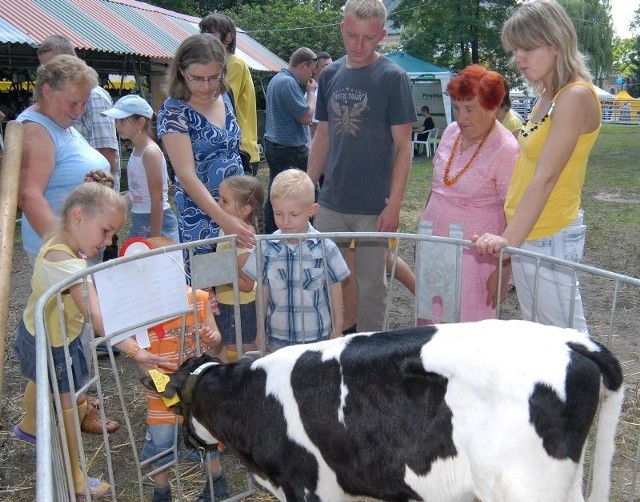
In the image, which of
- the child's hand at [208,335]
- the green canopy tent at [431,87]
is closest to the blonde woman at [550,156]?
the child's hand at [208,335]

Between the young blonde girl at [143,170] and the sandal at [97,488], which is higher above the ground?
the young blonde girl at [143,170]

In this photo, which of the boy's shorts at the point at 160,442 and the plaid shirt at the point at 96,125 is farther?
the plaid shirt at the point at 96,125

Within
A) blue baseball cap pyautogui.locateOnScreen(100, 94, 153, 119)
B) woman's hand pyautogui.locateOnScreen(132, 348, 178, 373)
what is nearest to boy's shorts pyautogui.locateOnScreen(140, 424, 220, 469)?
woman's hand pyautogui.locateOnScreen(132, 348, 178, 373)

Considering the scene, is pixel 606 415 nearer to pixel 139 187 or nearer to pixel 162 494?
pixel 162 494

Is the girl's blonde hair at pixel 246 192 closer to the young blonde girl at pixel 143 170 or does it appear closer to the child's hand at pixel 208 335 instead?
the child's hand at pixel 208 335

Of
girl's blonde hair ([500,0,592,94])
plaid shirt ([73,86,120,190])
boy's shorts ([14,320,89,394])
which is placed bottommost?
boy's shorts ([14,320,89,394])

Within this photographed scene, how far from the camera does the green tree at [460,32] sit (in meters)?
26.3

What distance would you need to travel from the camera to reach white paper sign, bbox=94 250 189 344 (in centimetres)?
233

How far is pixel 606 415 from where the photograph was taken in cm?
193

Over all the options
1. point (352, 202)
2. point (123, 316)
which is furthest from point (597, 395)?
point (352, 202)

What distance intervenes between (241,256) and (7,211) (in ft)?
3.64

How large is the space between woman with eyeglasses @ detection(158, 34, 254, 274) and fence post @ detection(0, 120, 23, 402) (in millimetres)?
928

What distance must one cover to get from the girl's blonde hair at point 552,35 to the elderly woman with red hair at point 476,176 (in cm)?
71

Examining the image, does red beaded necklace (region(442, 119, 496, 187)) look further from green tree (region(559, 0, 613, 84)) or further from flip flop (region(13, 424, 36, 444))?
green tree (region(559, 0, 613, 84))
